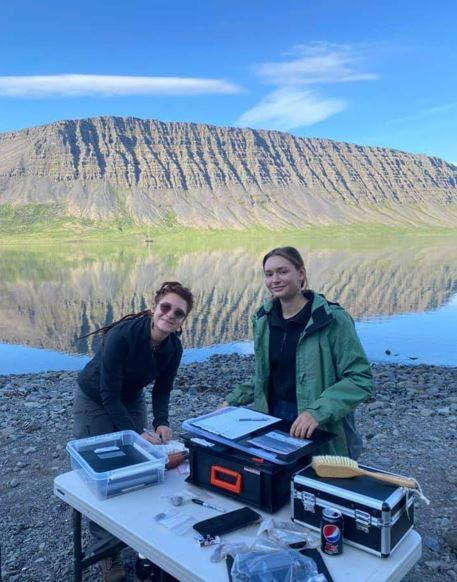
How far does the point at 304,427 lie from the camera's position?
346cm

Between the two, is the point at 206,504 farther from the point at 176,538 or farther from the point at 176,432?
the point at 176,432

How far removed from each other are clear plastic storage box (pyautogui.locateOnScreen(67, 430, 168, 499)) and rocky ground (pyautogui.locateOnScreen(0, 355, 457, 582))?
4.84ft

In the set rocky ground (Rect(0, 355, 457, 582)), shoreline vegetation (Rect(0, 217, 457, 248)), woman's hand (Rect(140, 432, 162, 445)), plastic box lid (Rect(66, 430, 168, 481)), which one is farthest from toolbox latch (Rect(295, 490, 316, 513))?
shoreline vegetation (Rect(0, 217, 457, 248))

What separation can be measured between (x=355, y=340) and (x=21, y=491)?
4626 millimetres

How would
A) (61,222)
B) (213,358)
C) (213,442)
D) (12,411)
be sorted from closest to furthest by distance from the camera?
(213,442), (12,411), (213,358), (61,222)

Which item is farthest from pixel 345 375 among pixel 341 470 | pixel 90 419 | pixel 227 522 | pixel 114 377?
pixel 90 419

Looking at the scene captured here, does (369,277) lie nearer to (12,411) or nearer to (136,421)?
(12,411)

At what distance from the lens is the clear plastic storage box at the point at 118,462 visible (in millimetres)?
3389

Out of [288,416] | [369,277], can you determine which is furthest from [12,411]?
[369,277]

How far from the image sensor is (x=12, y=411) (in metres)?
10.7

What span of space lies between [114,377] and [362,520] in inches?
86.2

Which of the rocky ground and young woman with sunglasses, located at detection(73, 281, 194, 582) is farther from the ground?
young woman with sunglasses, located at detection(73, 281, 194, 582)

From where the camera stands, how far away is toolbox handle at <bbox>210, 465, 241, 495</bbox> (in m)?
3.23

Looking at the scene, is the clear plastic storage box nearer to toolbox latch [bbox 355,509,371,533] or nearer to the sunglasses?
the sunglasses
